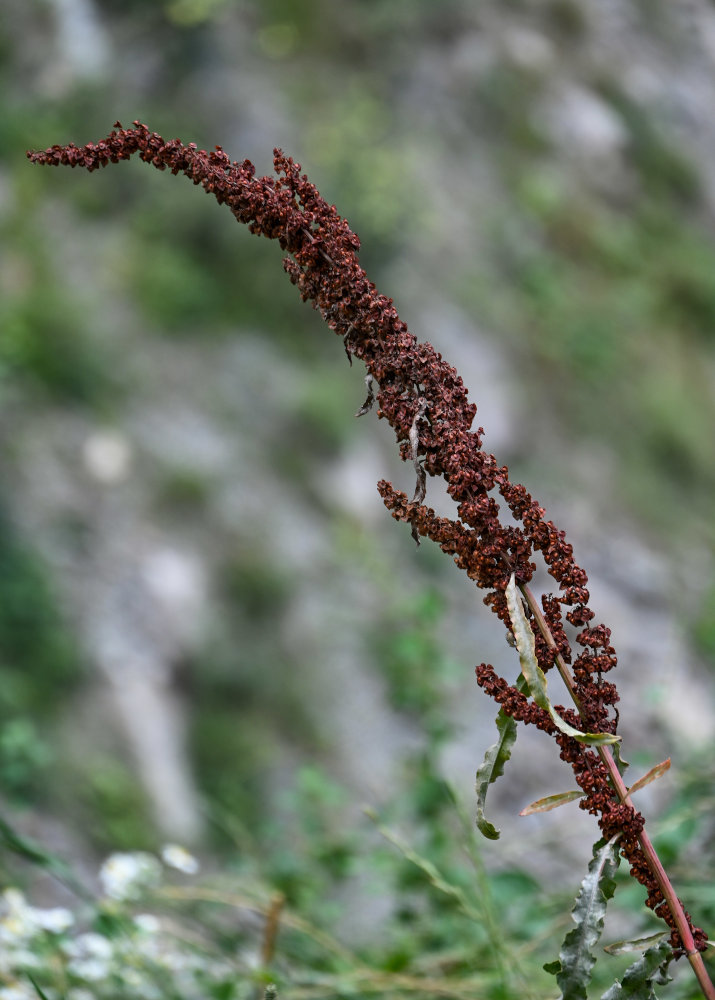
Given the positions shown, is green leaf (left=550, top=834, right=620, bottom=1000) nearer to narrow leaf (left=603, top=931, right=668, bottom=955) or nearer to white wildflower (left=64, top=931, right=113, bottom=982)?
narrow leaf (left=603, top=931, right=668, bottom=955)

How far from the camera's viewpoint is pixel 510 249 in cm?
835

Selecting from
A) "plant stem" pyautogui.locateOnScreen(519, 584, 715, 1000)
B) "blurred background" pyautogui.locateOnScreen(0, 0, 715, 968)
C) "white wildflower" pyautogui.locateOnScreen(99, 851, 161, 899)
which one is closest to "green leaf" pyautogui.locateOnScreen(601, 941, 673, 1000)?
"plant stem" pyautogui.locateOnScreen(519, 584, 715, 1000)

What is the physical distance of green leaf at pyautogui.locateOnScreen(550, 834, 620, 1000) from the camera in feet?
2.58

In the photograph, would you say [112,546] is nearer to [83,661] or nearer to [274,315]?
[83,661]

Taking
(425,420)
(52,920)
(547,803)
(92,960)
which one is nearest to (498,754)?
(547,803)

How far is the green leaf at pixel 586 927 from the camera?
79cm

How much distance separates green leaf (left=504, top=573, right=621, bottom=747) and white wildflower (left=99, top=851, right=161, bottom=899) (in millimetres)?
1249

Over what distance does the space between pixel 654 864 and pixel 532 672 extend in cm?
19

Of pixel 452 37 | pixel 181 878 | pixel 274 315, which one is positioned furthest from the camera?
pixel 452 37

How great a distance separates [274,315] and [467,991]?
5.91m

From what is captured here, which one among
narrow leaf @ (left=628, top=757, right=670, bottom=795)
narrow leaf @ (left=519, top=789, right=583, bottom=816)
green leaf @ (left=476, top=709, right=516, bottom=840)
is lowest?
narrow leaf @ (left=628, top=757, right=670, bottom=795)

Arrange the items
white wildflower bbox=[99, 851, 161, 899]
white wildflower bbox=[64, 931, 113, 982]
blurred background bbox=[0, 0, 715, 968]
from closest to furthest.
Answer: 1. white wildflower bbox=[64, 931, 113, 982]
2. white wildflower bbox=[99, 851, 161, 899]
3. blurred background bbox=[0, 0, 715, 968]

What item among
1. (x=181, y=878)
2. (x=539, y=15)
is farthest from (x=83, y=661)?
(x=539, y=15)

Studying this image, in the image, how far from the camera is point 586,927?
80 cm
